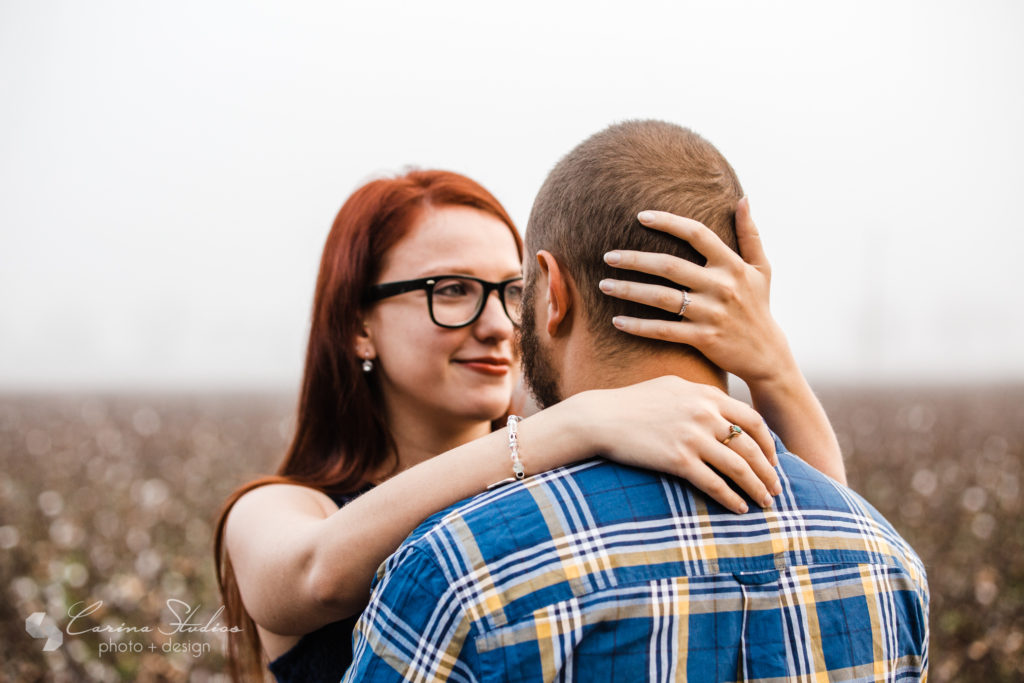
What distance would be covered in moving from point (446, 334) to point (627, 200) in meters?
1.21

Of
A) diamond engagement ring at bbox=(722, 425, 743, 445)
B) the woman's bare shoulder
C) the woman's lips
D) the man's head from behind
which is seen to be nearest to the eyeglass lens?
the woman's lips

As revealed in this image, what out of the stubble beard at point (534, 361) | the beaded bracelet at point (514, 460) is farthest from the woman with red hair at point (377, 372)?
the beaded bracelet at point (514, 460)

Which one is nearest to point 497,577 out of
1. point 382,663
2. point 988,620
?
point 382,663

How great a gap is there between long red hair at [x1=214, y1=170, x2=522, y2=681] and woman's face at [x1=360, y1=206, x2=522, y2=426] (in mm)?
72

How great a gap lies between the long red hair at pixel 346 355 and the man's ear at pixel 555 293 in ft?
3.95

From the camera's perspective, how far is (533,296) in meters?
1.60

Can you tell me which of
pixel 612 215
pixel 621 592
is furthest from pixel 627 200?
pixel 621 592

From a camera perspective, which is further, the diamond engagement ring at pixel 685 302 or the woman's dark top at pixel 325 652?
the woman's dark top at pixel 325 652

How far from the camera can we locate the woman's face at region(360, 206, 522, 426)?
2.56 meters

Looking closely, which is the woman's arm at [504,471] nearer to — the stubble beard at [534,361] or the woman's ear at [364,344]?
the stubble beard at [534,361]

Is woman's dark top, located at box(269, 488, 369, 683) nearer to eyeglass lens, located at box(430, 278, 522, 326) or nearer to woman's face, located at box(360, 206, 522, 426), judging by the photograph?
woman's face, located at box(360, 206, 522, 426)

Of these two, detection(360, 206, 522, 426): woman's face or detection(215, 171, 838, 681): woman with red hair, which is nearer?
detection(215, 171, 838, 681): woman with red hair

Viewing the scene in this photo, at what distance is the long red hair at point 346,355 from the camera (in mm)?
2621

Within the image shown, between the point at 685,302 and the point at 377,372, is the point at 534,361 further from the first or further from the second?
the point at 377,372
